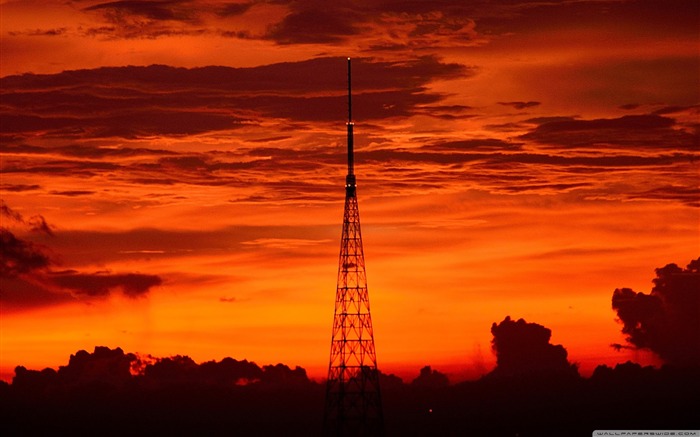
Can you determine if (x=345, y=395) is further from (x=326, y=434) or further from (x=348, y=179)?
(x=348, y=179)

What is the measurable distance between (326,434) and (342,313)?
11.7 meters

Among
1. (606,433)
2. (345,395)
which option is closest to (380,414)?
(345,395)

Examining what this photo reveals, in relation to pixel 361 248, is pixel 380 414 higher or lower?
lower

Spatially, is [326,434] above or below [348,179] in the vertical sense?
below

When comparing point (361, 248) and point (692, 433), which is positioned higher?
point (361, 248)

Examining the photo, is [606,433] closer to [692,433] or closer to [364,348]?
[692,433]

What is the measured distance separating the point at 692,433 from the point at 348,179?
125 feet

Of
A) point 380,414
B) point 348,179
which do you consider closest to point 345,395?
point 380,414

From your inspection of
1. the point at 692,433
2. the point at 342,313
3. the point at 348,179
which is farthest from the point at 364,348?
the point at 692,433

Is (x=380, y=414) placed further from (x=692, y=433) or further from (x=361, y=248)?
(x=692, y=433)

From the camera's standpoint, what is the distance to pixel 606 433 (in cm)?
19562

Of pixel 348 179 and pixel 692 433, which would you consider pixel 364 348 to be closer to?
pixel 348 179

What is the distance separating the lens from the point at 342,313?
19600 centimetres

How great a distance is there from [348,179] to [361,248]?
21.6 feet
